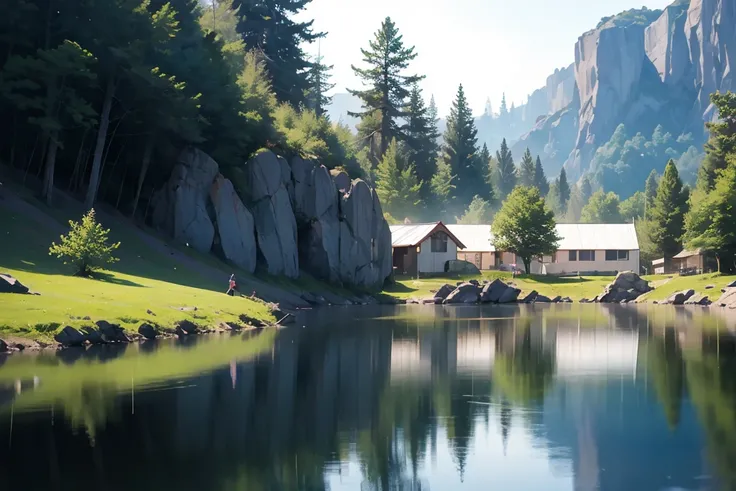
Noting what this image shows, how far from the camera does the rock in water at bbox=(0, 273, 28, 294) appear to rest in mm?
39562

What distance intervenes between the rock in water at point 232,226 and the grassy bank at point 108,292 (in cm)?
806

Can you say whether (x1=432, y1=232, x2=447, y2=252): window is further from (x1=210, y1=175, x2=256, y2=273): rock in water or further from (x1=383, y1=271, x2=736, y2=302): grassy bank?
(x1=210, y1=175, x2=256, y2=273): rock in water

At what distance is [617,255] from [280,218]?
65790 millimetres

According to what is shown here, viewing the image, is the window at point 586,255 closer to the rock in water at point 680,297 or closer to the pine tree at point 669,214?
the pine tree at point 669,214

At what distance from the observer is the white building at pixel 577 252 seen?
424 ft

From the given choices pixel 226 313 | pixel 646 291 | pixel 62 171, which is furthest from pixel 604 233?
pixel 226 313

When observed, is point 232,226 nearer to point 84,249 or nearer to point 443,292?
point 443,292

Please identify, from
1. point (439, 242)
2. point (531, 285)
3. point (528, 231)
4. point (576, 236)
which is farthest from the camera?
point (576, 236)

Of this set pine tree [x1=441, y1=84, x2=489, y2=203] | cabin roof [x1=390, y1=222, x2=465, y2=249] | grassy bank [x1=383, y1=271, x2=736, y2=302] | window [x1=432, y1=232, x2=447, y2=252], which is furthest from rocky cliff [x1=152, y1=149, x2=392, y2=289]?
pine tree [x1=441, y1=84, x2=489, y2=203]

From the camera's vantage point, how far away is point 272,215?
8106 cm

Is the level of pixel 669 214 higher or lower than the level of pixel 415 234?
higher

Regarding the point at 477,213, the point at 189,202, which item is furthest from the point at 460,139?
the point at 189,202

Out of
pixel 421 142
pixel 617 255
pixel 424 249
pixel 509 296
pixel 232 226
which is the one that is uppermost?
pixel 421 142

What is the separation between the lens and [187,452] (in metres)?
18.1
